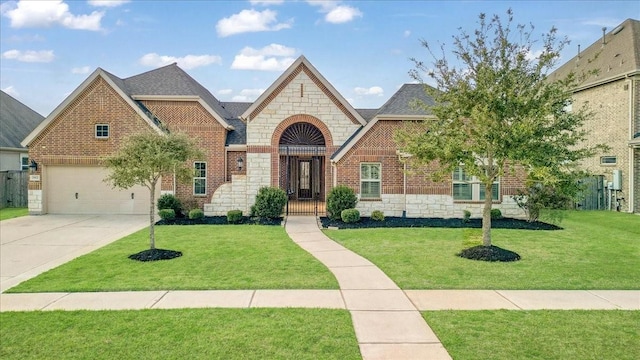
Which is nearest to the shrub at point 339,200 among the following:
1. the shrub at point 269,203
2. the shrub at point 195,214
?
the shrub at point 269,203

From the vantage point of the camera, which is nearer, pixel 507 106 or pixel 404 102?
pixel 507 106

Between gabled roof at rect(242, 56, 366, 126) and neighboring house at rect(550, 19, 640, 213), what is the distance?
11614mm

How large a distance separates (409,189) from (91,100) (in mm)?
14527

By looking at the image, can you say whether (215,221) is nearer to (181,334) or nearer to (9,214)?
(9,214)

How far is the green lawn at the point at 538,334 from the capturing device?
4.99m

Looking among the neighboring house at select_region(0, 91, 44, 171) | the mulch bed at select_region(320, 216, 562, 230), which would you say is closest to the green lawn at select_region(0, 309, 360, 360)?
the mulch bed at select_region(320, 216, 562, 230)

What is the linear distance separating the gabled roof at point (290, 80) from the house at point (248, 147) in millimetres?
44

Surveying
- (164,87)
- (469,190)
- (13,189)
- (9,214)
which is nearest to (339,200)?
(469,190)

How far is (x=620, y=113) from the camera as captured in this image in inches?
819

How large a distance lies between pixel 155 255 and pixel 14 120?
2503 cm

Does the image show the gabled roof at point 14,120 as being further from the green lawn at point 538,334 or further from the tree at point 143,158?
the green lawn at point 538,334

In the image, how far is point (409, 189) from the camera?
17719 millimetres

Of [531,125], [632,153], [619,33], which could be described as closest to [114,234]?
[531,125]

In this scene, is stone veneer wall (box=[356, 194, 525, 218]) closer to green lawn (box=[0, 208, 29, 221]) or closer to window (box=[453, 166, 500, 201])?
window (box=[453, 166, 500, 201])
